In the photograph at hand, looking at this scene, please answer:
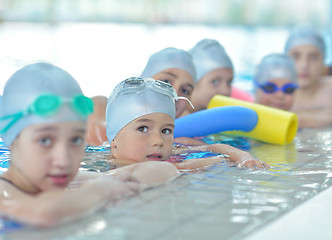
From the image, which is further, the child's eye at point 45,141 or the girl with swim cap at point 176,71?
the girl with swim cap at point 176,71

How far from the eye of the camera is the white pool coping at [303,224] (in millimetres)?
2471

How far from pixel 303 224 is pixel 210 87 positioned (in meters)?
3.56

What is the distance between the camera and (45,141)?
8.68ft

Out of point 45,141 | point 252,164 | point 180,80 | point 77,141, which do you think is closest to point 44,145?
point 45,141

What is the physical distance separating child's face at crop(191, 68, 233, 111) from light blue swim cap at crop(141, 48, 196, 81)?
0.90m

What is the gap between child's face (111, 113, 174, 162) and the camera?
373cm

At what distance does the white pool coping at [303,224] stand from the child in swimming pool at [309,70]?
4533 mm

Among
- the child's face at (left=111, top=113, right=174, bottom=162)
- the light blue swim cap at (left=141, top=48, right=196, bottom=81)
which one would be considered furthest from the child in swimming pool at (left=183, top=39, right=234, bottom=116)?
the child's face at (left=111, top=113, right=174, bottom=162)

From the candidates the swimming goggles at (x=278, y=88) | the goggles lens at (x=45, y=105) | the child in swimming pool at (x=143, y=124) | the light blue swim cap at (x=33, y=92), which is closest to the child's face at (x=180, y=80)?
the child in swimming pool at (x=143, y=124)

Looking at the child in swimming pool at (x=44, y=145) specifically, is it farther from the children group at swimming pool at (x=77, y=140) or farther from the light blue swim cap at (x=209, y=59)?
the light blue swim cap at (x=209, y=59)

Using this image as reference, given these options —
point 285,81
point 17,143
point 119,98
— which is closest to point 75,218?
point 17,143

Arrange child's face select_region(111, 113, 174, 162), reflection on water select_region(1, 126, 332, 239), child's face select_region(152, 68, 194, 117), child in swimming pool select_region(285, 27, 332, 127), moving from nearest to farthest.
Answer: reflection on water select_region(1, 126, 332, 239) < child's face select_region(111, 113, 174, 162) < child's face select_region(152, 68, 194, 117) < child in swimming pool select_region(285, 27, 332, 127)

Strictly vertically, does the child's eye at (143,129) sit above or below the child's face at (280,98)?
above

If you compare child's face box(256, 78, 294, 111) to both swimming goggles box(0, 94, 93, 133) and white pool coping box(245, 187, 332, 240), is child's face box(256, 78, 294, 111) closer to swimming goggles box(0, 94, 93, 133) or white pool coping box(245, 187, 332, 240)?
white pool coping box(245, 187, 332, 240)
